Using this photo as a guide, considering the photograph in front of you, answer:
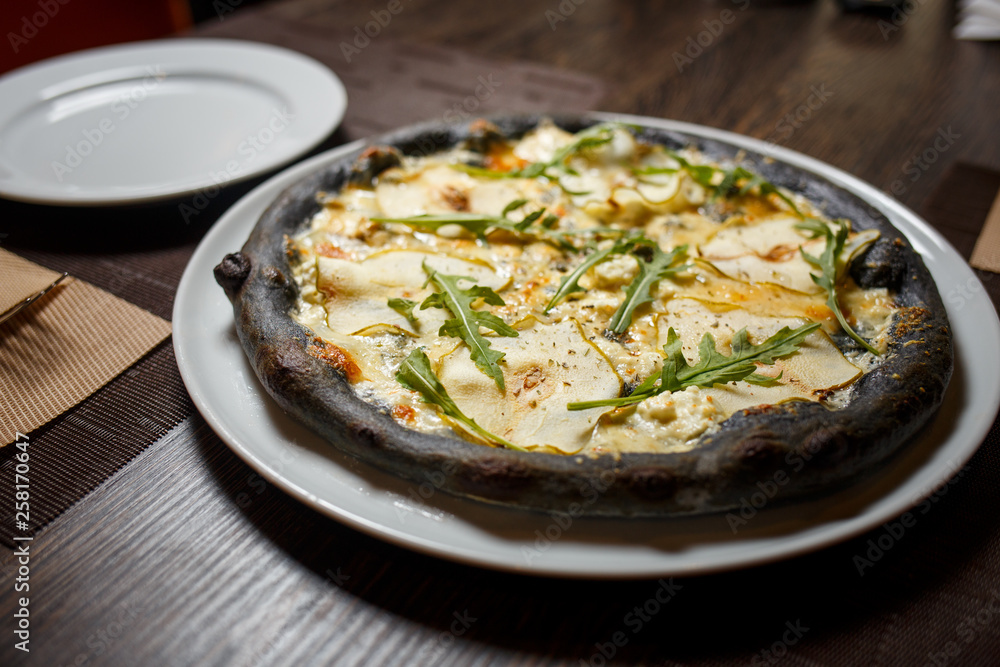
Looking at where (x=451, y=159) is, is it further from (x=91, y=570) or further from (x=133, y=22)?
(x=133, y=22)

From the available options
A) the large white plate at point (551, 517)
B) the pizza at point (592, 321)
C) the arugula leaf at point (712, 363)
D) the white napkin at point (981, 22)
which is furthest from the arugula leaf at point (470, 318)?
the white napkin at point (981, 22)

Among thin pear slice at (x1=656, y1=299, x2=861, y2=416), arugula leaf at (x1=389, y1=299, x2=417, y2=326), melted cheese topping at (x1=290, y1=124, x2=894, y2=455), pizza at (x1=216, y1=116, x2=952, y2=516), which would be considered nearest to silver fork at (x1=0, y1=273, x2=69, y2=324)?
pizza at (x1=216, y1=116, x2=952, y2=516)

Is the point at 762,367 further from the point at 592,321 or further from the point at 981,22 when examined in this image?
the point at 981,22

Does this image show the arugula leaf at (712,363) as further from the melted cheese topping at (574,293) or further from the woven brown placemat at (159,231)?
the woven brown placemat at (159,231)

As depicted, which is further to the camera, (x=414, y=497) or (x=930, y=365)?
(x=930, y=365)

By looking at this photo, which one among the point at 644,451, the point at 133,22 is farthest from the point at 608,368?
the point at 133,22

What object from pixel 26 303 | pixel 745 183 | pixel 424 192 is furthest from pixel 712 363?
pixel 26 303
